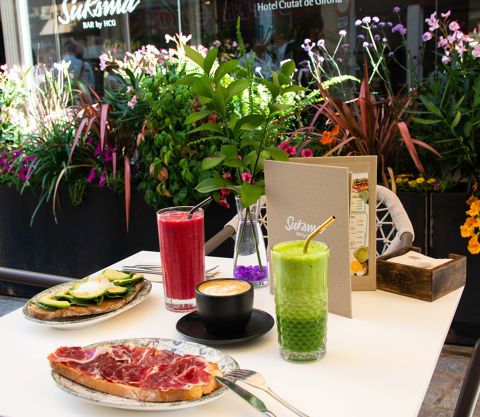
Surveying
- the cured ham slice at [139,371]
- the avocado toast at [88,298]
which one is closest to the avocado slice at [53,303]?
the avocado toast at [88,298]

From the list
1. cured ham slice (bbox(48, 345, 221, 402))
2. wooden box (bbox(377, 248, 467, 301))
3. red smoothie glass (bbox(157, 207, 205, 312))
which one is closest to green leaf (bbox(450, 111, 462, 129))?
wooden box (bbox(377, 248, 467, 301))

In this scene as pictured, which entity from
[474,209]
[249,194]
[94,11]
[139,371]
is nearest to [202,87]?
[249,194]

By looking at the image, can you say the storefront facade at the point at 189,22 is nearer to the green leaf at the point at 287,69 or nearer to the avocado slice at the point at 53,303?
the green leaf at the point at 287,69

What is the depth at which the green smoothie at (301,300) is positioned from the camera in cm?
119

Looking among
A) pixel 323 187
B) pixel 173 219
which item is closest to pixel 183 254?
pixel 173 219

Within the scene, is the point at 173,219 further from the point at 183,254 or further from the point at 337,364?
the point at 337,364

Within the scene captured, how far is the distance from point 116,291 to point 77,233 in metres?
2.57

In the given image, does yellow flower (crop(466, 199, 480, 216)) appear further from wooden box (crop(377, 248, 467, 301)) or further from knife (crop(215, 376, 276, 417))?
knife (crop(215, 376, 276, 417))

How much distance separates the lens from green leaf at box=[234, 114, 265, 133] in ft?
5.12

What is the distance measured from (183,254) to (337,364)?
0.48m

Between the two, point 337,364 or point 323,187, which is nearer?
point 337,364

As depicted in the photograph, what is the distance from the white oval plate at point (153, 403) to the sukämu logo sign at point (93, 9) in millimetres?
4698

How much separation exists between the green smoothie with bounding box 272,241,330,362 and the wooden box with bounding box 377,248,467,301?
1.39ft

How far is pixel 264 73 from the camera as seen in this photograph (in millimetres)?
5012
